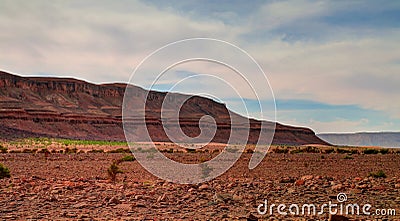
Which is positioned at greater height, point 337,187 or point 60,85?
point 60,85

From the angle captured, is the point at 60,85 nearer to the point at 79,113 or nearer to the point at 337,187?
the point at 79,113

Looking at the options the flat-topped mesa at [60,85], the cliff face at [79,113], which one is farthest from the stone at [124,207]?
the flat-topped mesa at [60,85]

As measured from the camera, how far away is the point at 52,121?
118m

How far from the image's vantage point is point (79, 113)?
5340 inches

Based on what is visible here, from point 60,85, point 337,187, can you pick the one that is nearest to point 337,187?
point 337,187

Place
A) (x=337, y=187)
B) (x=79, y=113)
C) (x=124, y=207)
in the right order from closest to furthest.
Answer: (x=124, y=207)
(x=337, y=187)
(x=79, y=113)

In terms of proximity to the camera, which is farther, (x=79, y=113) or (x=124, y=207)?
(x=79, y=113)

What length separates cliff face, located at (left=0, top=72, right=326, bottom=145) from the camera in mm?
111938

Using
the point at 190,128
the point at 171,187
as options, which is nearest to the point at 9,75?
the point at 190,128

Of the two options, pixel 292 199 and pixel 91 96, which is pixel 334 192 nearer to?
pixel 292 199

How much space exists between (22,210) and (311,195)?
706 centimetres

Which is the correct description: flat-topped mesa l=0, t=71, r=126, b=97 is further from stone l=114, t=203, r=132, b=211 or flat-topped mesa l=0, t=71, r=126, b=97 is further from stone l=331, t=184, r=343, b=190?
stone l=331, t=184, r=343, b=190

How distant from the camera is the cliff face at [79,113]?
112 m

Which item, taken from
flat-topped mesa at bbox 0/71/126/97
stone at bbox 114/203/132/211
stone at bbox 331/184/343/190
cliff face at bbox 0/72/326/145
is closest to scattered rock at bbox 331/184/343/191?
stone at bbox 331/184/343/190
